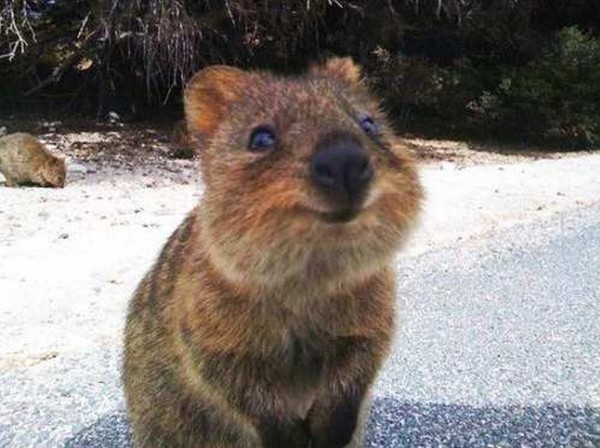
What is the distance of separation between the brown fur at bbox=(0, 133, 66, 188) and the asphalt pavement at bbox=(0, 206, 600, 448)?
4310mm

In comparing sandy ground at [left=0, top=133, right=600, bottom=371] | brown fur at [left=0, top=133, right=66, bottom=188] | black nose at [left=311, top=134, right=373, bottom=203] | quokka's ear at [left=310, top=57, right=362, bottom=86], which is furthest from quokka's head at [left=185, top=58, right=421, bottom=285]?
brown fur at [left=0, top=133, right=66, bottom=188]

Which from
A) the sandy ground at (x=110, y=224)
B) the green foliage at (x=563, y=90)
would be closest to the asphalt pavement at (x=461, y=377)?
the sandy ground at (x=110, y=224)

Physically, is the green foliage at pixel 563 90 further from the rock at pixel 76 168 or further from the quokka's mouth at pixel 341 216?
the quokka's mouth at pixel 341 216

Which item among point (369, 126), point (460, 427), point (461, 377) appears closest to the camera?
point (369, 126)

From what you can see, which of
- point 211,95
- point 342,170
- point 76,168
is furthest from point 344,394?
point 76,168

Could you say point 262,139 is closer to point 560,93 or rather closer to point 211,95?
point 211,95

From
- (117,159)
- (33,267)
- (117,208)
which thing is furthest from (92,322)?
(117,159)

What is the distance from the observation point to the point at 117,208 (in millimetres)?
7867

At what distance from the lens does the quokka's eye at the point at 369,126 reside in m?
2.16

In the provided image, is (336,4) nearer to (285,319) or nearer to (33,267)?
(33,267)

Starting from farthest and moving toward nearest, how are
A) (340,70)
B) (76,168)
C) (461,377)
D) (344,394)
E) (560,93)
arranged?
(560,93) → (76,168) → (461,377) → (340,70) → (344,394)

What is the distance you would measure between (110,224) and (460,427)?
14.5 feet

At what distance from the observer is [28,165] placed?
28.2 ft

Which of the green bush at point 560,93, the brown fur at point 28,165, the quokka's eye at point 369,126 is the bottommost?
the green bush at point 560,93
